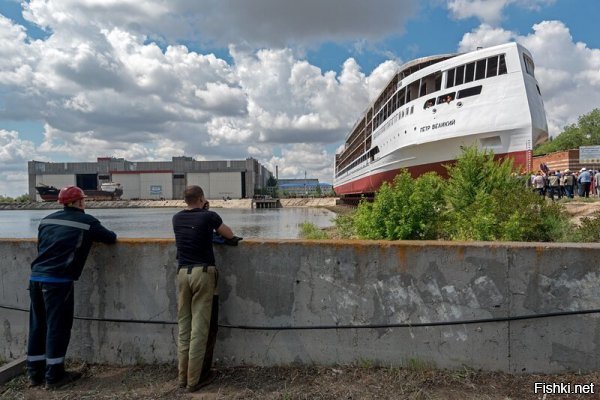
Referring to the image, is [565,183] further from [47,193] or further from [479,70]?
[47,193]

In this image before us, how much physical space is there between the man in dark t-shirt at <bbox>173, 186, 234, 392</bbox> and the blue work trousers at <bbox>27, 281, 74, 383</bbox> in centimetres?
111

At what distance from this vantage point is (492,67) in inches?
881

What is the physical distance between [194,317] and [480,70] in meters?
23.3

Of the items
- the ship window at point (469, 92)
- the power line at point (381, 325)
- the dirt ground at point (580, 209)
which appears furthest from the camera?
the ship window at point (469, 92)

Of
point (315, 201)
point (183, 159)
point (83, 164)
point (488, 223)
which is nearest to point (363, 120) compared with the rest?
point (488, 223)

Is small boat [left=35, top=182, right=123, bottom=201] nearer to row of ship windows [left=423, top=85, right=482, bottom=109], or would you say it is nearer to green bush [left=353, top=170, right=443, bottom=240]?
row of ship windows [left=423, top=85, right=482, bottom=109]

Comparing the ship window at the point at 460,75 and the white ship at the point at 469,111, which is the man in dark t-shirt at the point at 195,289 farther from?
the ship window at the point at 460,75

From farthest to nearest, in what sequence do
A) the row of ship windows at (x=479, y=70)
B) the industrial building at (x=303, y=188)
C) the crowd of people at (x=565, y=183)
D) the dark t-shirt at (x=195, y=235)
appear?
the industrial building at (x=303, y=188), the row of ship windows at (x=479, y=70), the crowd of people at (x=565, y=183), the dark t-shirt at (x=195, y=235)

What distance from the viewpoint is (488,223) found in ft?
20.3

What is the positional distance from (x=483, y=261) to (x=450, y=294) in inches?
15.4

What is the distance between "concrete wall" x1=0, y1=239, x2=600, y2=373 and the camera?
341 centimetres

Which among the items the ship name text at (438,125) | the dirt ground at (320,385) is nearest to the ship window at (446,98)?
the ship name text at (438,125)

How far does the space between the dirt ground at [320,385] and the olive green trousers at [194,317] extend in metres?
0.18

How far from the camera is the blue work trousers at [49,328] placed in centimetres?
366
